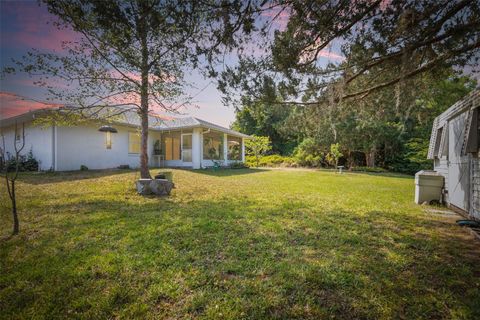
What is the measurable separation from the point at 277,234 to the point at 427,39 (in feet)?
11.9

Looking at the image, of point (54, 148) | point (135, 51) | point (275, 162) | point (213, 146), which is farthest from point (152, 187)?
point (275, 162)

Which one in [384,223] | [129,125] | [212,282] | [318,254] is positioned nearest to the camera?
[212,282]

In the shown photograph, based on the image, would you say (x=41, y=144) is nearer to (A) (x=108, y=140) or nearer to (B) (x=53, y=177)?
(A) (x=108, y=140)

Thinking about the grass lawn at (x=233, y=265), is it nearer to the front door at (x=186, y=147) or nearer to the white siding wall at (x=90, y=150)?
the white siding wall at (x=90, y=150)

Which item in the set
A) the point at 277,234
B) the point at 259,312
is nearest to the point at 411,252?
the point at 277,234

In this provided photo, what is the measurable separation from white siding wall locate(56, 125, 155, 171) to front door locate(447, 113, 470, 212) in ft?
48.5

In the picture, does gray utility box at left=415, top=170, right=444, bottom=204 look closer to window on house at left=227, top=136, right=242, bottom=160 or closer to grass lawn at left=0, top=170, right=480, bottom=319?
grass lawn at left=0, top=170, right=480, bottom=319

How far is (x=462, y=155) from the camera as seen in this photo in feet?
15.8

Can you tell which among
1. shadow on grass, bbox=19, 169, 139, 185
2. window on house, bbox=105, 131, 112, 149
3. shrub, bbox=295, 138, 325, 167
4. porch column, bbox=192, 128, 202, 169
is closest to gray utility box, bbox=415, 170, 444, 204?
shadow on grass, bbox=19, 169, 139, 185

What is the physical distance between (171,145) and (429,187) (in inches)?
585

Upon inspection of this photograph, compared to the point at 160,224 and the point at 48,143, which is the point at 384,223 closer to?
the point at 160,224

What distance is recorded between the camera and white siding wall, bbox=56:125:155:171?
1111 cm

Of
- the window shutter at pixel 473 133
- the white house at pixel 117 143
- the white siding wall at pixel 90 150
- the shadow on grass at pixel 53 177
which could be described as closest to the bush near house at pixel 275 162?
the white house at pixel 117 143

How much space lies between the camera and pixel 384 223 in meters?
4.22
